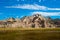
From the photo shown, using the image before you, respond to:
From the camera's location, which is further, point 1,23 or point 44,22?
point 44,22

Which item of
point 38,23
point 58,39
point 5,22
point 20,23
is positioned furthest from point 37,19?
point 58,39

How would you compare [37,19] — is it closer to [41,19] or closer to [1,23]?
[41,19]

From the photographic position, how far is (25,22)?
2970 inches

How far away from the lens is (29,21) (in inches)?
2992

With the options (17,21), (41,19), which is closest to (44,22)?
(41,19)

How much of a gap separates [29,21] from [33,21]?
2.22m

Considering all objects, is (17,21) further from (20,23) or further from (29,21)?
(29,21)

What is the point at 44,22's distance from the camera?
2874 inches

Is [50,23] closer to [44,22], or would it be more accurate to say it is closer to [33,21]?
[44,22]

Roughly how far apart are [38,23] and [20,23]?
8210 millimetres

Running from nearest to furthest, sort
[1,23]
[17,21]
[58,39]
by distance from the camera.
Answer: [58,39], [1,23], [17,21]

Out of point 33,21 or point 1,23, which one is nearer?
point 1,23

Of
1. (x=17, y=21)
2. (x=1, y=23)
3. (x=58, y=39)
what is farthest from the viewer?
(x=17, y=21)

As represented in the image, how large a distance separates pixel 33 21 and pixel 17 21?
7.86 meters
